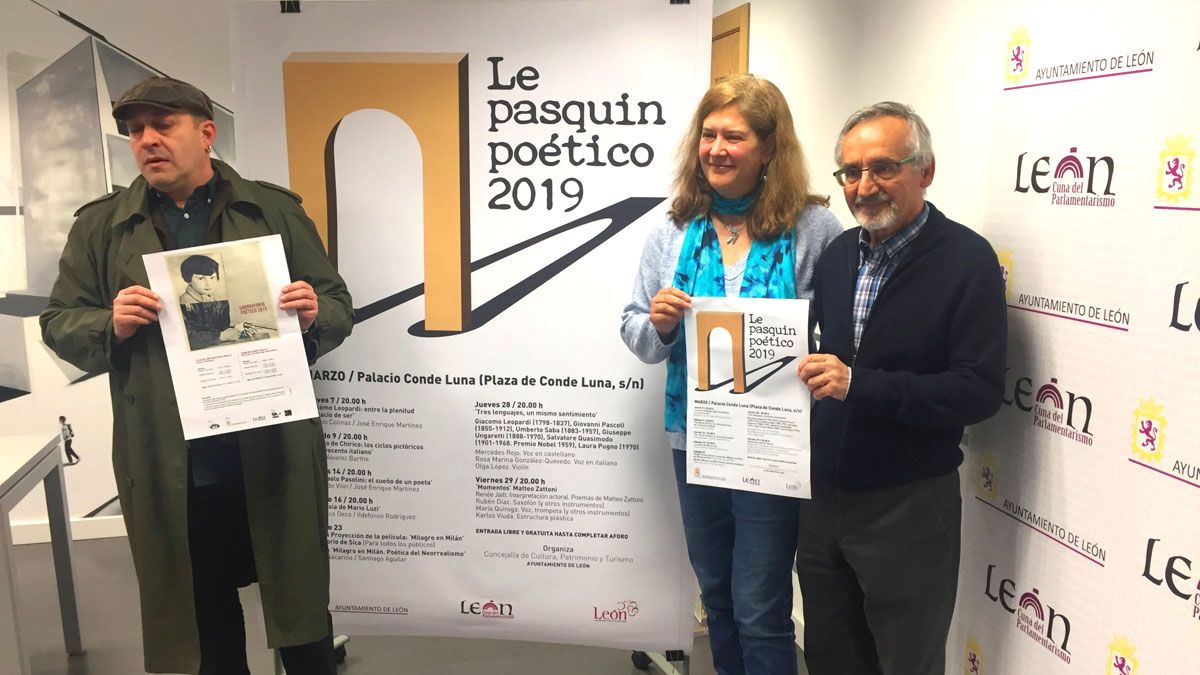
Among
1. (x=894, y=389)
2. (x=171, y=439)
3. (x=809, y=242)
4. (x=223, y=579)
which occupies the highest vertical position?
(x=809, y=242)

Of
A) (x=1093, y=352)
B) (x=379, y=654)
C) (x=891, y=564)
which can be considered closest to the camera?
(x=1093, y=352)

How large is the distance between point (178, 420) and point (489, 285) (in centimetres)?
86

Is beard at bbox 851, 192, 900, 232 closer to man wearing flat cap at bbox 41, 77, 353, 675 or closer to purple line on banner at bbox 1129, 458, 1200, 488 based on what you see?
purple line on banner at bbox 1129, 458, 1200, 488

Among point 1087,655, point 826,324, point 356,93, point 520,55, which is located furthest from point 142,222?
point 1087,655

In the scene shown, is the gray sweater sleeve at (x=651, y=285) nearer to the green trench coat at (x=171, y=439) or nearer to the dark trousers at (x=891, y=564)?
the dark trousers at (x=891, y=564)

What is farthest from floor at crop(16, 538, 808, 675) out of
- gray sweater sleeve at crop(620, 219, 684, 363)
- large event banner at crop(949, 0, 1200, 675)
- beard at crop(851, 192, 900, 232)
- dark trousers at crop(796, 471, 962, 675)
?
beard at crop(851, 192, 900, 232)

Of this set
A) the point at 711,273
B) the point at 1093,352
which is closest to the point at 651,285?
the point at 711,273

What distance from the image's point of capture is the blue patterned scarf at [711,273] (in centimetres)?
174

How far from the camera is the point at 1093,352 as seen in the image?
144 centimetres

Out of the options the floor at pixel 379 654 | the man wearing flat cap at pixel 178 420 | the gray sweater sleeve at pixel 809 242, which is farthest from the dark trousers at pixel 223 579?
the gray sweater sleeve at pixel 809 242

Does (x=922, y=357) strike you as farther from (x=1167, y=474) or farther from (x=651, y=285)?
(x=651, y=285)

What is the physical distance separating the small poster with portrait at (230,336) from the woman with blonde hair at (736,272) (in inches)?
31.4

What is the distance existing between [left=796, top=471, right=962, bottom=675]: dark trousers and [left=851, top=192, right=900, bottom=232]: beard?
52 centimetres

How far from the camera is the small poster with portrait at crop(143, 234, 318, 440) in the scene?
5.51ft
